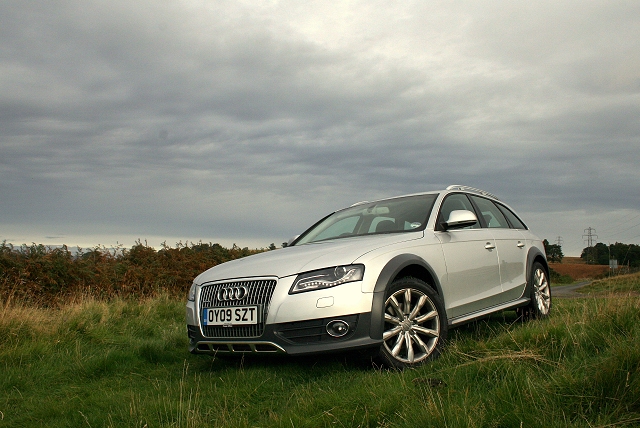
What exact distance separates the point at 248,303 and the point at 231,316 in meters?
0.21

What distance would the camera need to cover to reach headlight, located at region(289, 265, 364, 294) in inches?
172

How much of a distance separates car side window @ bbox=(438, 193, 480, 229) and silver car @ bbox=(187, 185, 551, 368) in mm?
14

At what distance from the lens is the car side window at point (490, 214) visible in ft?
22.7

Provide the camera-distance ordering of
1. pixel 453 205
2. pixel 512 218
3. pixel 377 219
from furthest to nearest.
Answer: pixel 512 218, pixel 453 205, pixel 377 219

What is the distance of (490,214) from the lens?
23.4 ft

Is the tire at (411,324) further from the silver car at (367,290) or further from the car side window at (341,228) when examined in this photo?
the car side window at (341,228)

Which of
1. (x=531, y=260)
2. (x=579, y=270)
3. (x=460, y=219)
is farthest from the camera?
(x=579, y=270)

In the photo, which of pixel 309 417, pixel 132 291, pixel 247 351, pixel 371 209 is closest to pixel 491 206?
pixel 371 209

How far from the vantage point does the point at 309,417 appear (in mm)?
3371

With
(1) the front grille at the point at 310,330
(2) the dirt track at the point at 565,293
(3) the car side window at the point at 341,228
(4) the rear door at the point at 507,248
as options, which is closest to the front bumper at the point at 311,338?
(1) the front grille at the point at 310,330

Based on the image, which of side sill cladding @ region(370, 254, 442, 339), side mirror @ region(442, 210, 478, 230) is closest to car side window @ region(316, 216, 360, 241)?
side mirror @ region(442, 210, 478, 230)

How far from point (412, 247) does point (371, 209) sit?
4.52 feet

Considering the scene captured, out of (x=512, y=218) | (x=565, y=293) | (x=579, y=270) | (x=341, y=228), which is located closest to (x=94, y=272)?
(x=341, y=228)

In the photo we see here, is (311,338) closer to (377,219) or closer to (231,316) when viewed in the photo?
(231,316)
